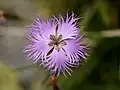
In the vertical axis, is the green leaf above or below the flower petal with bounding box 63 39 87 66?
below

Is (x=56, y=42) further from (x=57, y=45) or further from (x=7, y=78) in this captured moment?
(x=7, y=78)

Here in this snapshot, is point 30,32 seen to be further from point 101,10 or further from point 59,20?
point 101,10

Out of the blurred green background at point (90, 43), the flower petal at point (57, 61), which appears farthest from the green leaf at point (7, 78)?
the flower petal at point (57, 61)

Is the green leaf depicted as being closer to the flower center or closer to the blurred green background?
the blurred green background

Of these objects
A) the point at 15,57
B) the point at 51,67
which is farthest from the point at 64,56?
the point at 15,57

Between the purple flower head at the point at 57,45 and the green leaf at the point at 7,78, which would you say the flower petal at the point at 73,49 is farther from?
the green leaf at the point at 7,78

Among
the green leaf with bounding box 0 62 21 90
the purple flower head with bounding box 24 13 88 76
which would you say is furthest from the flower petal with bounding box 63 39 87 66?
the green leaf with bounding box 0 62 21 90

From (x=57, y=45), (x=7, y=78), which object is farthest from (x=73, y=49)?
(x=7, y=78)
